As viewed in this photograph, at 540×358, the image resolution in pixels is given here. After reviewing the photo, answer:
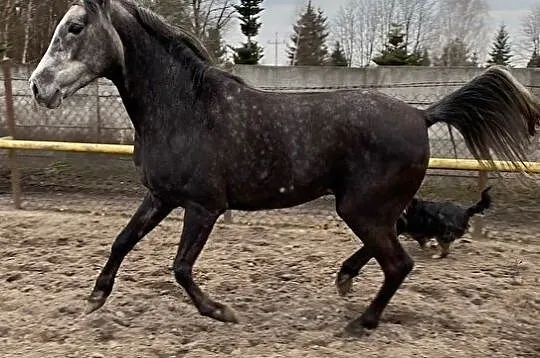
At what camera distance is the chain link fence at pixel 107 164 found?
7.54 meters

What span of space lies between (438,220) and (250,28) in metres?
23.1

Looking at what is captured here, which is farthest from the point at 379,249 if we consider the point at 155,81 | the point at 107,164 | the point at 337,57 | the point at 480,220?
the point at 337,57

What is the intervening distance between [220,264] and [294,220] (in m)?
1.84

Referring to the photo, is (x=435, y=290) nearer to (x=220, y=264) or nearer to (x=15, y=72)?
(x=220, y=264)

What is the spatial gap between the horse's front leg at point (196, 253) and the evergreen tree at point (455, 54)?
29.6 m

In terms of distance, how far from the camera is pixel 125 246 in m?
4.24

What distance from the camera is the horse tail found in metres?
4.09

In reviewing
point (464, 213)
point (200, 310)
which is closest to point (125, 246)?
point (200, 310)

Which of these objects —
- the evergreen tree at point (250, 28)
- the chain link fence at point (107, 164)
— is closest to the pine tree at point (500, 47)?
the evergreen tree at point (250, 28)

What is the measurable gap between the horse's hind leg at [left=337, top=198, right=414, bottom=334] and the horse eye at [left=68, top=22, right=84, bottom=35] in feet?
5.99

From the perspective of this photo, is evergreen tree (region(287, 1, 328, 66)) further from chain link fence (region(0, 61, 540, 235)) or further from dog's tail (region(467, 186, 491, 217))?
dog's tail (region(467, 186, 491, 217))

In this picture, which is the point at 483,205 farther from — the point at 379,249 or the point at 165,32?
the point at 165,32

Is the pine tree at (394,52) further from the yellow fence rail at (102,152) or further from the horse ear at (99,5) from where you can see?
the horse ear at (99,5)

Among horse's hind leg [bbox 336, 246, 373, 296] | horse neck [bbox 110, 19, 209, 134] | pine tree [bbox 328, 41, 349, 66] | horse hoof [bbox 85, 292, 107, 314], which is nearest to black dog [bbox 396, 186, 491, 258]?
horse's hind leg [bbox 336, 246, 373, 296]
